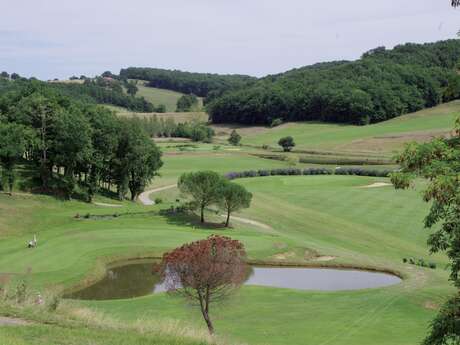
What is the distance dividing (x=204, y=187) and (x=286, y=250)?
39.0 feet

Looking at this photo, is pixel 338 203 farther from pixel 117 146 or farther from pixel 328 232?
pixel 117 146

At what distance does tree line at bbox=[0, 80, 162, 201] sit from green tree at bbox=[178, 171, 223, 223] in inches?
521

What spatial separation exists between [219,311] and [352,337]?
7337 mm

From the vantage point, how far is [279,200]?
6744cm

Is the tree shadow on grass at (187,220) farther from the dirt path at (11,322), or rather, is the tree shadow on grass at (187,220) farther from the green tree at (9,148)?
the dirt path at (11,322)

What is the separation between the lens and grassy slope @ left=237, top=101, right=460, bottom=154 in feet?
432

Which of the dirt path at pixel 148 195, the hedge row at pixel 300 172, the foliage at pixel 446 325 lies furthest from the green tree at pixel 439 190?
the hedge row at pixel 300 172

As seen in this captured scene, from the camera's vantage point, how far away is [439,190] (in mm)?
9703

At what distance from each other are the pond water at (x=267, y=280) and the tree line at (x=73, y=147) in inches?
869

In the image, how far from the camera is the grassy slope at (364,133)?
432ft

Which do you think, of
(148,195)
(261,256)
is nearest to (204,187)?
(261,256)

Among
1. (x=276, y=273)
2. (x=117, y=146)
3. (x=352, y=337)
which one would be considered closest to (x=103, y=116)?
(x=117, y=146)

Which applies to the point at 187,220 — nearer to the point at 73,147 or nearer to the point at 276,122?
the point at 73,147

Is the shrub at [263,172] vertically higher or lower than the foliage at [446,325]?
lower
